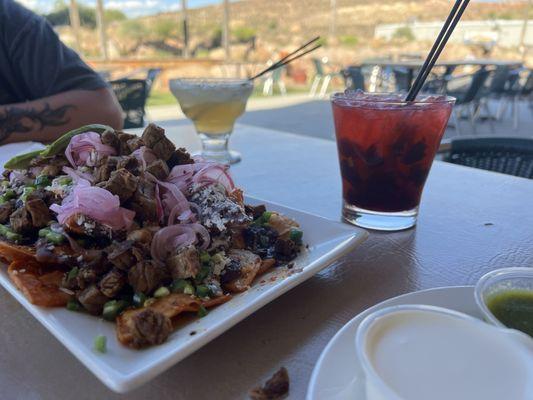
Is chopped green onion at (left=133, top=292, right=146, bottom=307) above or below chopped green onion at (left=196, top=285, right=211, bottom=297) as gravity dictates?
above

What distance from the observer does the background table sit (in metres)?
0.57

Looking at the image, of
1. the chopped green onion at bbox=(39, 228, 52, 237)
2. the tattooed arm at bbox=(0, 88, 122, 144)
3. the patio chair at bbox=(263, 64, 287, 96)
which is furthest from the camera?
the patio chair at bbox=(263, 64, 287, 96)

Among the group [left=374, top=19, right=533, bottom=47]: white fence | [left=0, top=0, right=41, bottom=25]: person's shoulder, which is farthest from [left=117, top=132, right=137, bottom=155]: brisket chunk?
[left=374, top=19, right=533, bottom=47]: white fence

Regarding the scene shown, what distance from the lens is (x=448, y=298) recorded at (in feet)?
2.13

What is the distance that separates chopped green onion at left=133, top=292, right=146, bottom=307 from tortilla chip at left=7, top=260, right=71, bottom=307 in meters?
0.10

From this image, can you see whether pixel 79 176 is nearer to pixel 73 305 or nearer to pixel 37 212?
pixel 37 212

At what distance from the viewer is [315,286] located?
80cm

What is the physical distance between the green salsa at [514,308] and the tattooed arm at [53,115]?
1627mm

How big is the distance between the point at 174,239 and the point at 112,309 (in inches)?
6.2

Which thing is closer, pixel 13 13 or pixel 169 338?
pixel 169 338

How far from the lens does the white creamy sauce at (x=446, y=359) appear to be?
401 mm

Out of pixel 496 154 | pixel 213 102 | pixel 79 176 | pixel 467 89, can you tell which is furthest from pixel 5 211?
pixel 467 89

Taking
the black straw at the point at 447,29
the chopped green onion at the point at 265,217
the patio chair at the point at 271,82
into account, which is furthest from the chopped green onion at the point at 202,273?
the patio chair at the point at 271,82

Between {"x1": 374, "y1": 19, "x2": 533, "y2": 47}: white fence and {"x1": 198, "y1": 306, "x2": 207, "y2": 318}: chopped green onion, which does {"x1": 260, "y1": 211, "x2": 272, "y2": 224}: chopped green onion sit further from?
{"x1": 374, "y1": 19, "x2": 533, "y2": 47}: white fence
